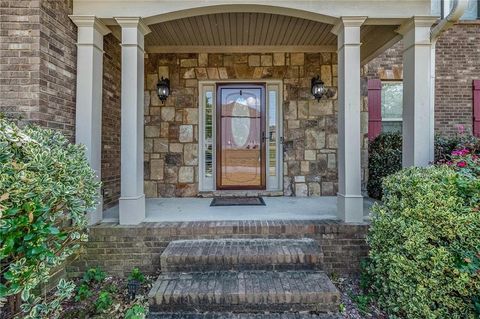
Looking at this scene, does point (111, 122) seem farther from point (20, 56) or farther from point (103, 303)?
point (103, 303)

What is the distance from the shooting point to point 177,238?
9.45 feet

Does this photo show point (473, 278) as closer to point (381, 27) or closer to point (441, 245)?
point (441, 245)

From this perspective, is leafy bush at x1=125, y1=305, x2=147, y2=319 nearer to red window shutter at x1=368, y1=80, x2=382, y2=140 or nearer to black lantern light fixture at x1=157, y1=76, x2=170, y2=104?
black lantern light fixture at x1=157, y1=76, x2=170, y2=104

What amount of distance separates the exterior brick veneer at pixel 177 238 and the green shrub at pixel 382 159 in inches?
75.9

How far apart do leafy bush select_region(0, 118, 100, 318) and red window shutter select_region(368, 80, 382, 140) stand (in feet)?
16.4

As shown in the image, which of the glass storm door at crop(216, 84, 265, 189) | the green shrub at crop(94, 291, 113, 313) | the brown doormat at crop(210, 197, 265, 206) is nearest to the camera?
the green shrub at crop(94, 291, 113, 313)

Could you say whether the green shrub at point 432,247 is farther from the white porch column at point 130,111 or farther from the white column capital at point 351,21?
the white porch column at point 130,111

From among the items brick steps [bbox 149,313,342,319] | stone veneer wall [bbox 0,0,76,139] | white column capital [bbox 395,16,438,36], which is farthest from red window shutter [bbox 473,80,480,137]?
stone veneer wall [bbox 0,0,76,139]

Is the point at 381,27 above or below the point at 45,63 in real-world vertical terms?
above

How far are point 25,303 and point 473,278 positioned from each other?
2.96 meters

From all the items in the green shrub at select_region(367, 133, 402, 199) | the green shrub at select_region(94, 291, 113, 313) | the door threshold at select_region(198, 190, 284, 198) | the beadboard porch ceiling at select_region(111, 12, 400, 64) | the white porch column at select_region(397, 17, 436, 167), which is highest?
the beadboard porch ceiling at select_region(111, 12, 400, 64)

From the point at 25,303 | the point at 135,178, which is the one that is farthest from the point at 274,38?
the point at 25,303

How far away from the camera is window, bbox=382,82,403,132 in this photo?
5.66 meters

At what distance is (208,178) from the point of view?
15.8 ft
